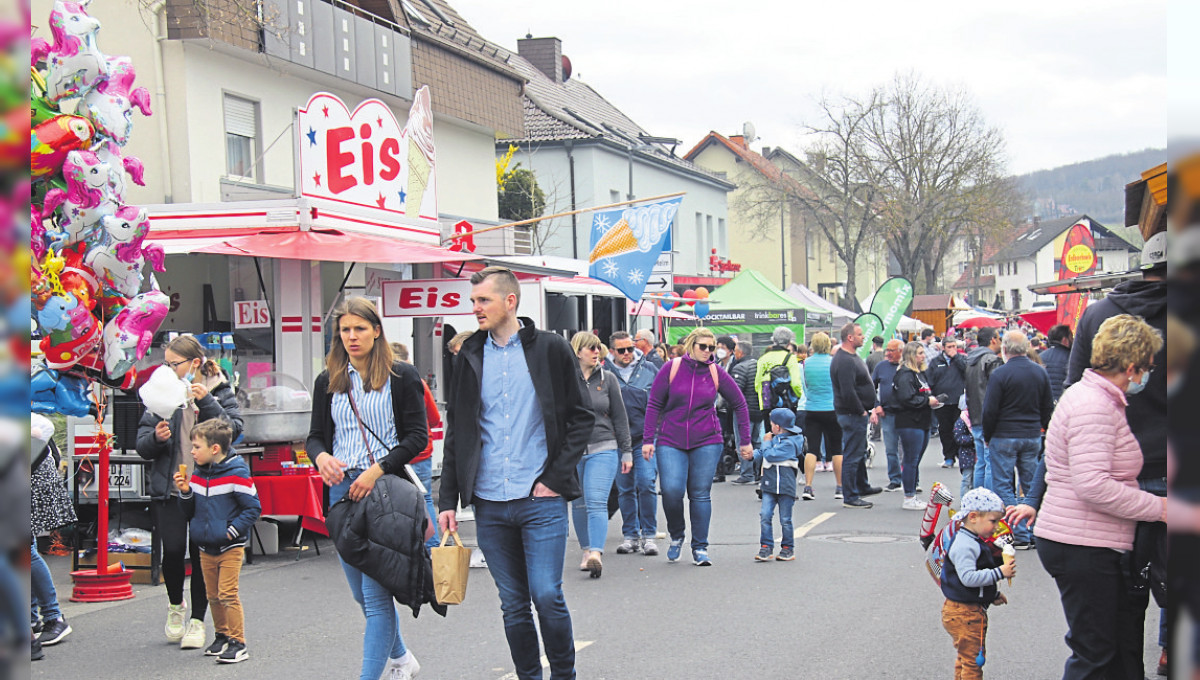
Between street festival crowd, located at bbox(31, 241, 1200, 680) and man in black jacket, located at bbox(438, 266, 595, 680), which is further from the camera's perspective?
man in black jacket, located at bbox(438, 266, 595, 680)

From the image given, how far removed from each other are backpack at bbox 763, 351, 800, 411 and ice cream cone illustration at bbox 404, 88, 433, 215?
532 cm

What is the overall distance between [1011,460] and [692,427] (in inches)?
123

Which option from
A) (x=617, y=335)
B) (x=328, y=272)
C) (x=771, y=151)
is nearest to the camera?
(x=617, y=335)

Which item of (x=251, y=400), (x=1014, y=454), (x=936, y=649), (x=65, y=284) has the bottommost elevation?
(x=936, y=649)

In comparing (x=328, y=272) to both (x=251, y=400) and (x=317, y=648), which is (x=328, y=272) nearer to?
(x=251, y=400)

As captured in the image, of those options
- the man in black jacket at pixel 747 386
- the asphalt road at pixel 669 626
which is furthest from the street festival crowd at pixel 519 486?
the man in black jacket at pixel 747 386

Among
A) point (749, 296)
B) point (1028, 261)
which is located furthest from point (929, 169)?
point (1028, 261)

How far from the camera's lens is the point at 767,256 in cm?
6212

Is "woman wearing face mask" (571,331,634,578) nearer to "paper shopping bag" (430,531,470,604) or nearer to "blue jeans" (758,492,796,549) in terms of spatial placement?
"blue jeans" (758,492,796,549)

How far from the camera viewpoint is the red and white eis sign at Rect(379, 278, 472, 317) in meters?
12.6

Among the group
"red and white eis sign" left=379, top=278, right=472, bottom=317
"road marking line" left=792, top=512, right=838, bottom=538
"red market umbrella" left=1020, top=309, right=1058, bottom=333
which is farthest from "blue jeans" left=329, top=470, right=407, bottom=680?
"red market umbrella" left=1020, top=309, right=1058, bottom=333

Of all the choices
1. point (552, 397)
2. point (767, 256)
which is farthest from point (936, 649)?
point (767, 256)

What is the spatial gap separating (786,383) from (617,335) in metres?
2.88

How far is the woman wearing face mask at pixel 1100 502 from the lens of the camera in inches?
169
